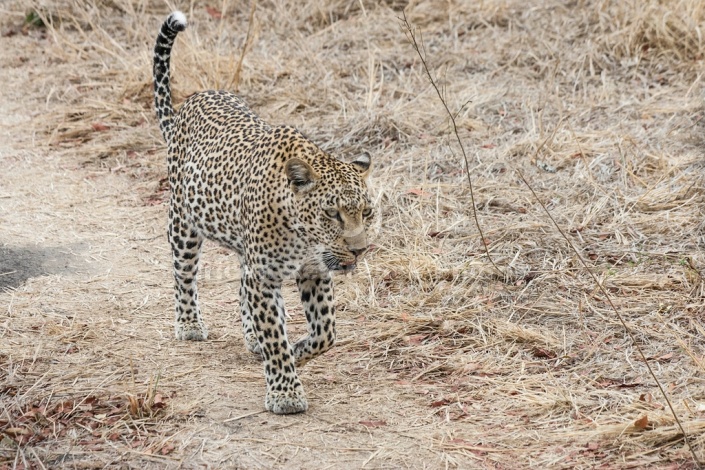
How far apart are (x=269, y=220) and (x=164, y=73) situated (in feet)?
7.08

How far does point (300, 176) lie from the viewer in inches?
230

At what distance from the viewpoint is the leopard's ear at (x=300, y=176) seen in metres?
5.80

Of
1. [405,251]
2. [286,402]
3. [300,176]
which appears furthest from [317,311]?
[405,251]

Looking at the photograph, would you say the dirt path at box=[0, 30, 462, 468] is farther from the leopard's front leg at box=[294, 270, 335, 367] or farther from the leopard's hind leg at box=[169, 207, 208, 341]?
the leopard's front leg at box=[294, 270, 335, 367]

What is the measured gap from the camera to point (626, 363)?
643 centimetres

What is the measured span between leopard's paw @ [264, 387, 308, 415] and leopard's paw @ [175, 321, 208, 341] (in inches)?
54.4

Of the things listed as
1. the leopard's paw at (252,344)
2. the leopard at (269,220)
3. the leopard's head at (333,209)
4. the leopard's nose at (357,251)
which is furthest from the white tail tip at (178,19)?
the leopard's nose at (357,251)

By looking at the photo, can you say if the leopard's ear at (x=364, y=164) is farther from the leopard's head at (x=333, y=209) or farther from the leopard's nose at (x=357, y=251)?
the leopard's nose at (x=357, y=251)

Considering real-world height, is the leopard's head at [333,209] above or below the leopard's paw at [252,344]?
above

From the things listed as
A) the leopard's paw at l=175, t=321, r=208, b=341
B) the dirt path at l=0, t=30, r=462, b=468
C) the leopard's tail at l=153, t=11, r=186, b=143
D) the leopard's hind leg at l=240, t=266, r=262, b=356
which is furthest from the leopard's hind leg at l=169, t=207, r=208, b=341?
the leopard's tail at l=153, t=11, r=186, b=143

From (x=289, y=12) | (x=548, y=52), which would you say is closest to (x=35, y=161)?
(x=289, y=12)

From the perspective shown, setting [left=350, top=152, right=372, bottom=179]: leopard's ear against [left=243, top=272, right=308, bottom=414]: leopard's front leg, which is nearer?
[left=243, top=272, right=308, bottom=414]: leopard's front leg

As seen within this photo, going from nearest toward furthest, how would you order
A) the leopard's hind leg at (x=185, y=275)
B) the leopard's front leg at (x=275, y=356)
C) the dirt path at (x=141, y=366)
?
1. the dirt path at (x=141, y=366)
2. the leopard's front leg at (x=275, y=356)
3. the leopard's hind leg at (x=185, y=275)

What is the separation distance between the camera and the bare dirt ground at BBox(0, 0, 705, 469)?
5754mm
